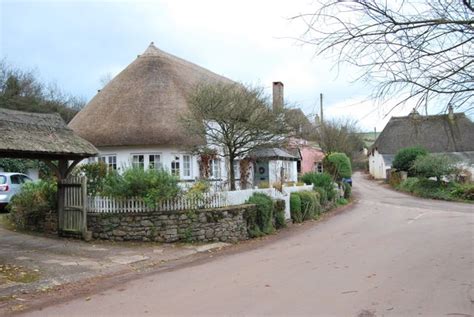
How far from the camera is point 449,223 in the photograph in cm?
1894

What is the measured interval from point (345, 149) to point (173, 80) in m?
21.1

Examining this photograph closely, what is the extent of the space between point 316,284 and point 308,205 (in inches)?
530

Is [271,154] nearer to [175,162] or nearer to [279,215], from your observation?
[175,162]

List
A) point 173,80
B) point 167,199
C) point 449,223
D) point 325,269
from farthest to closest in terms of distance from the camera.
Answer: point 173,80, point 449,223, point 167,199, point 325,269

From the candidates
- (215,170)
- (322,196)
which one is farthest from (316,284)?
(215,170)

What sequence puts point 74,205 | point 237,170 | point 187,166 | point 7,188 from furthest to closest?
1. point 237,170
2. point 187,166
3. point 7,188
4. point 74,205

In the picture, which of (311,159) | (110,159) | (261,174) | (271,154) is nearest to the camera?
(110,159)

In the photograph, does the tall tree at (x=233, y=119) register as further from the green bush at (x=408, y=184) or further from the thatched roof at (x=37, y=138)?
the green bush at (x=408, y=184)

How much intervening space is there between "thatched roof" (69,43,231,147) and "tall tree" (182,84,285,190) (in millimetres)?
1588

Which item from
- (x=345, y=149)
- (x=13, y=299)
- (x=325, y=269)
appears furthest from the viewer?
(x=345, y=149)

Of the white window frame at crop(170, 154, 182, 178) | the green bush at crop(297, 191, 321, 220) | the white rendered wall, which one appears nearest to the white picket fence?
the green bush at crop(297, 191, 321, 220)

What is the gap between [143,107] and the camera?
25.4 meters

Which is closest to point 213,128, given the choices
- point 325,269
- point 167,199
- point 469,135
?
point 167,199

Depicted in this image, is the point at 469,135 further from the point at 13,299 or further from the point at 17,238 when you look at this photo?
the point at 13,299
